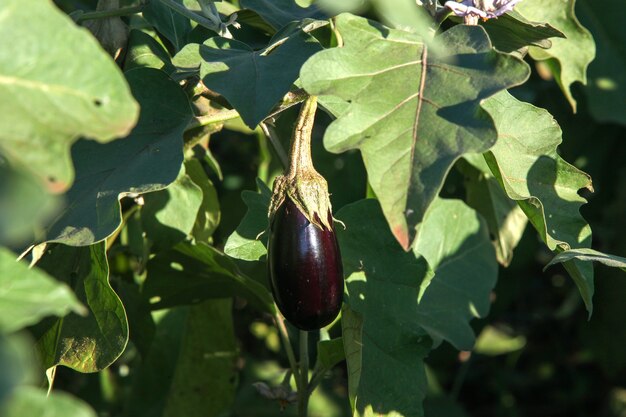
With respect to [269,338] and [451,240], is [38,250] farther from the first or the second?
[269,338]

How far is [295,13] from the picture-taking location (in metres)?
0.99

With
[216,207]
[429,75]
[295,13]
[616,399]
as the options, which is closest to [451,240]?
[216,207]

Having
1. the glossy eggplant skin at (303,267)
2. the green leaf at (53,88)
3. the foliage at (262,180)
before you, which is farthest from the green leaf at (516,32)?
the green leaf at (53,88)

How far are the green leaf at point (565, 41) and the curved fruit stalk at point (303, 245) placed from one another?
0.45 metres

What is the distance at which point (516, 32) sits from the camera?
964mm

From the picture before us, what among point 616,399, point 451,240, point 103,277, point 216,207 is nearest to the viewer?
point 103,277

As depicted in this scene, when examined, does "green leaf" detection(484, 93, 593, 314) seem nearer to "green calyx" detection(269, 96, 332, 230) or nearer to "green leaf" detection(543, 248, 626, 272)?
"green leaf" detection(543, 248, 626, 272)

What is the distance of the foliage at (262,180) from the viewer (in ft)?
1.77

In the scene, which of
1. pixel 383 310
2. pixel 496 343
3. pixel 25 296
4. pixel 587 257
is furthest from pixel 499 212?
pixel 25 296

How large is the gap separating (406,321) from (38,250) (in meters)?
0.40

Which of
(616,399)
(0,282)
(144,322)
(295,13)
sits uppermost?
(0,282)

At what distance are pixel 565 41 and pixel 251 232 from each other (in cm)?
53

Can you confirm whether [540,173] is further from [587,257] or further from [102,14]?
[102,14]

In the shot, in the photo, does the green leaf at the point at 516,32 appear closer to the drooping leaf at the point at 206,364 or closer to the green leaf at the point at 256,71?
the green leaf at the point at 256,71
